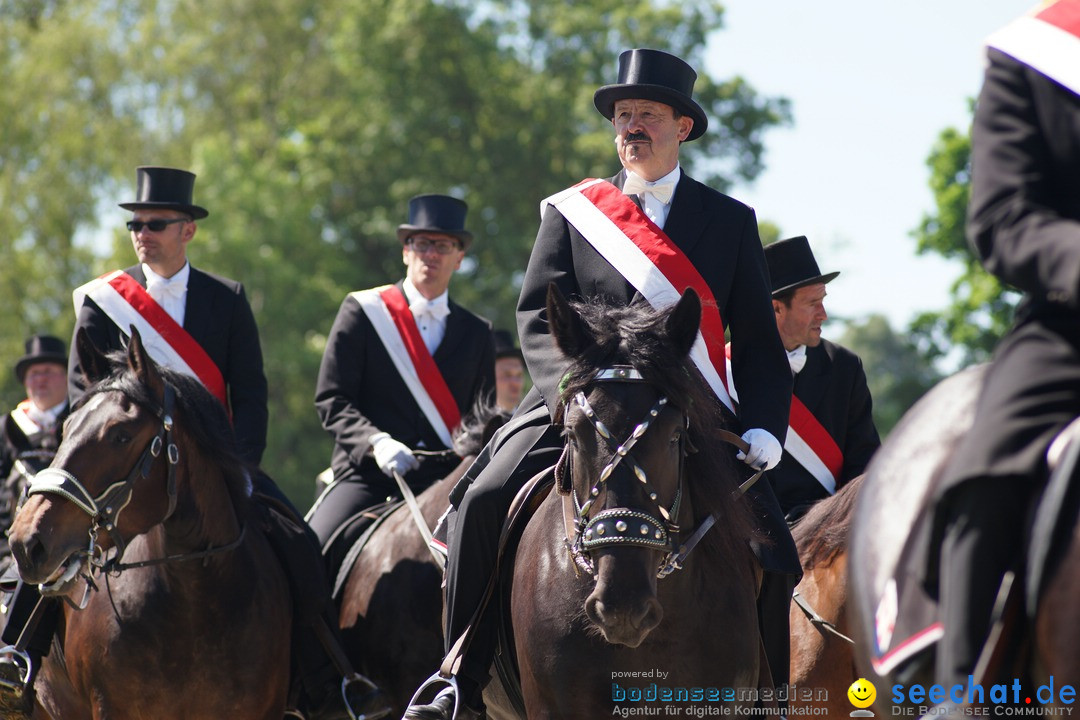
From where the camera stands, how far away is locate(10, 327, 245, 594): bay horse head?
21.3ft

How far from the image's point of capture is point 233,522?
24.7 feet

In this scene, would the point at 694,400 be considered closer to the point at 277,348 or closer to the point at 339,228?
the point at 277,348

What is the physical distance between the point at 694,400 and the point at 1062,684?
6.57 feet

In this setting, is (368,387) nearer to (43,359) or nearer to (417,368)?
(417,368)

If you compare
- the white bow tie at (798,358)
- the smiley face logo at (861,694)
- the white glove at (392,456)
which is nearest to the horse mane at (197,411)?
the white glove at (392,456)

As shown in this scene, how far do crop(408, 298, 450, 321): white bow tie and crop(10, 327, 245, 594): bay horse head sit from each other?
241 cm

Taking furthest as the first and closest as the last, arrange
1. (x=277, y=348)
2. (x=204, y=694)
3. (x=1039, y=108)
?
(x=277, y=348)
(x=204, y=694)
(x=1039, y=108)

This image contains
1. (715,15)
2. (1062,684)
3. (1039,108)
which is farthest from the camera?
(715,15)

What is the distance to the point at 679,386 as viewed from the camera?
530 centimetres

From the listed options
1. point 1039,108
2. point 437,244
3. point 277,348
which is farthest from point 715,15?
point 1039,108

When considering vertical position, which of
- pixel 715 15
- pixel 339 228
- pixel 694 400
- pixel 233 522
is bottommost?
pixel 233 522

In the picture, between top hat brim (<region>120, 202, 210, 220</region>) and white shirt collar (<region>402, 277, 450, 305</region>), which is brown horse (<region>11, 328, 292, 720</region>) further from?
white shirt collar (<region>402, 277, 450, 305</region>)

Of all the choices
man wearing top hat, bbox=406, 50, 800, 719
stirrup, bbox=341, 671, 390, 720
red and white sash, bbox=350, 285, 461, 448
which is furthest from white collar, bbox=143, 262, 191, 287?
man wearing top hat, bbox=406, 50, 800, 719

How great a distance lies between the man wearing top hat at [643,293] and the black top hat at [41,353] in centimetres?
890
